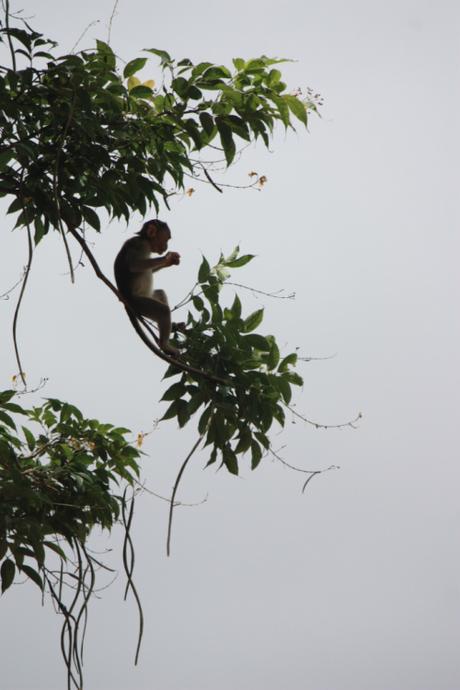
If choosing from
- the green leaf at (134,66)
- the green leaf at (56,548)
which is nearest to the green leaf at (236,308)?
the green leaf at (134,66)

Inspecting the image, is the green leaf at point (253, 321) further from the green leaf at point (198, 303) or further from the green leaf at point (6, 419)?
the green leaf at point (6, 419)

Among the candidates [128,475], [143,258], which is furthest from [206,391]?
[143,258]

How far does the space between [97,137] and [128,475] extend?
1.27 meters

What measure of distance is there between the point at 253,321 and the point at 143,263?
120 centimetres

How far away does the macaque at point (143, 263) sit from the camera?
3.70 m

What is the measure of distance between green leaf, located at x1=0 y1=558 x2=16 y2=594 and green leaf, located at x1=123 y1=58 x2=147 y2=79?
5.28 ft

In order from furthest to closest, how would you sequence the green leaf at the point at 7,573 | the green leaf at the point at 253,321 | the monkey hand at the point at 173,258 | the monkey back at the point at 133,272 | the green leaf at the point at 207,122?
the monkey back at the point at 133,272
the monkey hand at the point at 173,258
the green leaf at the point at 253,321
the green leaf at the point at 7,573
the green leaf at the point at 207,122

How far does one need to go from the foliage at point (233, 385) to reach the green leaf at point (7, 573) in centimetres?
69

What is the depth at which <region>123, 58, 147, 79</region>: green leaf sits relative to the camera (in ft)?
8.37

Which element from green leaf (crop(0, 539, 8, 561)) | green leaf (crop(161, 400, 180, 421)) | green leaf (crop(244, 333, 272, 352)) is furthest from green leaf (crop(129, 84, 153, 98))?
green leaf (crop(0, 539, 8, 561))

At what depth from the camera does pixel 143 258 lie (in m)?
3.87

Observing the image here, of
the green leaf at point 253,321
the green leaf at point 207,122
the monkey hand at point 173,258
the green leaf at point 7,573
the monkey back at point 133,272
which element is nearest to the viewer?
the green leaf at point 207,122

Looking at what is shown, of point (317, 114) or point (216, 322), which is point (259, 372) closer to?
point (216, 322)

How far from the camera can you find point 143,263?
381 centimetres
